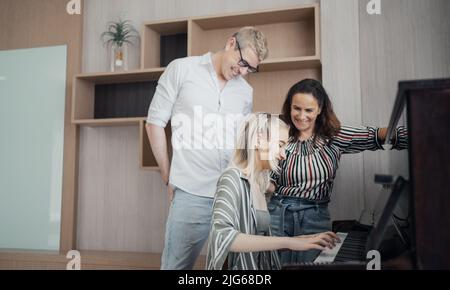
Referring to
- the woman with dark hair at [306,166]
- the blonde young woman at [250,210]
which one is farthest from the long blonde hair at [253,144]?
the woman with dark hair at [306,166]

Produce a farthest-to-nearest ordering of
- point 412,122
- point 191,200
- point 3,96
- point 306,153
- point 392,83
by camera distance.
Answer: point 3,96 → point 392,83 → point 191,200 → point 306,153 → point 412,122

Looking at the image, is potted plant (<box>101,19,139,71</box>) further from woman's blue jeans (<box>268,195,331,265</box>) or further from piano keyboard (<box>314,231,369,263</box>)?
piano keyboard (<box>314,231,369,263</box>)

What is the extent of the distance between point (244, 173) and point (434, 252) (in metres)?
0.45

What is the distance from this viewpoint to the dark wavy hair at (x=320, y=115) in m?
1.35

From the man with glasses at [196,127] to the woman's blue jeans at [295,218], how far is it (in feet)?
0.83

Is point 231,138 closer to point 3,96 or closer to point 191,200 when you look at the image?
point 191,200

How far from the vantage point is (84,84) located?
212cm

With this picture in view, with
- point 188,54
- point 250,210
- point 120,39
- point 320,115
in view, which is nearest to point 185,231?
point 250,210

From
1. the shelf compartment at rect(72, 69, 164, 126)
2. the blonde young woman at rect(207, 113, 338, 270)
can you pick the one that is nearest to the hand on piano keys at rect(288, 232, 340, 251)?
the blonde young woman at rect(207, 113, 338, 270)

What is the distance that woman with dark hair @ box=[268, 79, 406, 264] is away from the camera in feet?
4.26

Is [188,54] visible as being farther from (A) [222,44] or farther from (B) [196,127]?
(B) [196,127]

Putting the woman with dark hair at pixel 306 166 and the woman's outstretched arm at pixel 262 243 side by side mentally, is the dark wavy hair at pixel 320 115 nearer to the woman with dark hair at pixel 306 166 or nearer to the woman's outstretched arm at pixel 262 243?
the woman with dark hair at pixel 306 166

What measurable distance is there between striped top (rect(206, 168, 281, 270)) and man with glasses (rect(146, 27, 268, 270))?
1.36 feet
